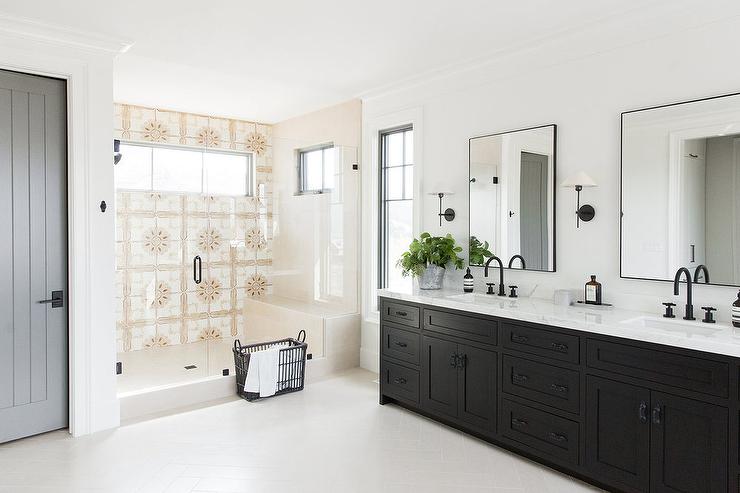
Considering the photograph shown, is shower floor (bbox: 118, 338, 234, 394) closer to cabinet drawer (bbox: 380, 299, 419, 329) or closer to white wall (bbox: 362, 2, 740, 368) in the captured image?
cabinet drawer (bbox: 380, 299, 419, 329)

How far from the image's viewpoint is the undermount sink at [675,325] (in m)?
2.62

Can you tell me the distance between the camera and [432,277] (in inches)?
163

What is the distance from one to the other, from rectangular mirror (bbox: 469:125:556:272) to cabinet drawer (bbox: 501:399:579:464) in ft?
3.26

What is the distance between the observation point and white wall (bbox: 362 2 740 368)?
2826mm

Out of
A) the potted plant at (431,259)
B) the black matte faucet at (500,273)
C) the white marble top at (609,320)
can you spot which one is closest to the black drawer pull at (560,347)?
the white marble top at (609,320)

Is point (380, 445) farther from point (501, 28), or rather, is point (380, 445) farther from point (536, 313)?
point (501, 28)

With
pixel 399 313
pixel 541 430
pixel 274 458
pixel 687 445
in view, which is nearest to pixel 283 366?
pixel 399 313

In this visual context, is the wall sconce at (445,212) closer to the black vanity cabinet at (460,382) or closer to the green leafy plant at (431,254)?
the green leafy plant at (431,254)

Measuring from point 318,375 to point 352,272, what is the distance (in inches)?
41.1

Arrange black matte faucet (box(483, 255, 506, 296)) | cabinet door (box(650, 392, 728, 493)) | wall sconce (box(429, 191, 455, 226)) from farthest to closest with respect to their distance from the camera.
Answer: wall sconce (box(429, 191, 455, 226)) < black matte faucet (box(483, 255, 506, 296)) < cabinet door (box(650, 392, 728, 493))

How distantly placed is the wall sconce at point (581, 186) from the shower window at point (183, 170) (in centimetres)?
271

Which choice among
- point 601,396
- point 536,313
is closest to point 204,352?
point 536,313

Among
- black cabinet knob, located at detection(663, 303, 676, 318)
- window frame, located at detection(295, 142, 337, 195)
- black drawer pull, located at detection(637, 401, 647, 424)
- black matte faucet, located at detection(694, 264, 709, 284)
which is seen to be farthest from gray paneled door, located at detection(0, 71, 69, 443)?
black matte faucet, located at detection(694, 264, 709, 284)

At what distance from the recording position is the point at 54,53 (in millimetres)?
3391
